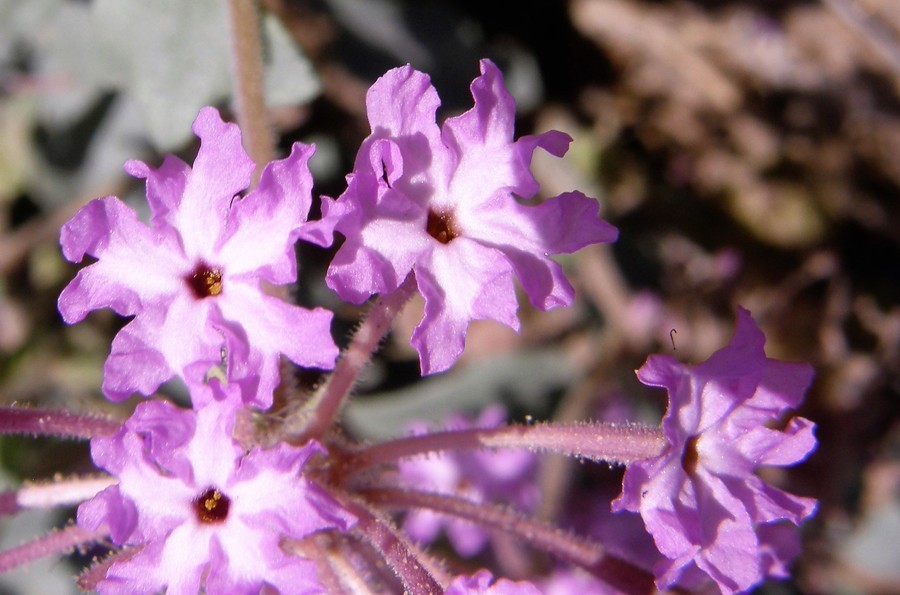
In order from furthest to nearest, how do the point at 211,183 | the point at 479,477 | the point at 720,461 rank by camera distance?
the point at 479,477
the point at 720,461
the point at 211,183

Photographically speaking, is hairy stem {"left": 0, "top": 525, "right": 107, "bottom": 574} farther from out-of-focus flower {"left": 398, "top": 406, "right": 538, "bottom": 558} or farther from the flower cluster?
out-of-focus flower {"left": 398, "top": 406, "right": 538, "bottom": 558}

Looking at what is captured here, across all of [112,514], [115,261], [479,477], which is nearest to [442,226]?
[115,261]

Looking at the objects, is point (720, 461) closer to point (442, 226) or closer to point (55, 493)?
point (442, 226)

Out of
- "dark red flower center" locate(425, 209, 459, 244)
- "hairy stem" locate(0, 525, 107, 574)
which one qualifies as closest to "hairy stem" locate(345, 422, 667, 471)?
"dark red flower center" locate(425, 209, 459, 244)

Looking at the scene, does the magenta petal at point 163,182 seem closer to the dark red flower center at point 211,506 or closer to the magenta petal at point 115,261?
the magenta petal at point 115,261

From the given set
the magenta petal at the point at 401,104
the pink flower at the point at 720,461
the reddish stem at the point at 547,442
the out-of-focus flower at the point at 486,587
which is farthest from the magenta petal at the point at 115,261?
the pink flower at the point at 720,461
